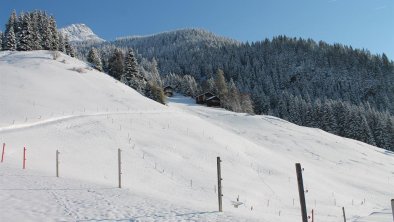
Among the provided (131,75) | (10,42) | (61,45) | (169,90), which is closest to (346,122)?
(169,90)

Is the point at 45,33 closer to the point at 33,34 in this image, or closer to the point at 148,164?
the point at 33,34

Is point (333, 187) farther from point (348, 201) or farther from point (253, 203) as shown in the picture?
point (253, 203)

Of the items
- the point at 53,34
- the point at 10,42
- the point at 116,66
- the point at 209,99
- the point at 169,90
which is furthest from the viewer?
the point at 169,90

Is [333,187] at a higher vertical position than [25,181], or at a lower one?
lower

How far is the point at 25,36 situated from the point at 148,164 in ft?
277

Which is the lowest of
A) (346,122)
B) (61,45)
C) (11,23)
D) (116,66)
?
(346,122)

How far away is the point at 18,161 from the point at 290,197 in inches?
808

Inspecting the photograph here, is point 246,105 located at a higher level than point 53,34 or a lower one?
lower

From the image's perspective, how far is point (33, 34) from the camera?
106 m

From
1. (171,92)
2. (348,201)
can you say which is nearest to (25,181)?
(348,201)

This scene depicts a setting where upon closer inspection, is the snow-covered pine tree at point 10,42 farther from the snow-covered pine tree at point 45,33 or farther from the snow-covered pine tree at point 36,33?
the snow-covered pine tree at point 45,33

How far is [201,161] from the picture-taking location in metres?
36.1

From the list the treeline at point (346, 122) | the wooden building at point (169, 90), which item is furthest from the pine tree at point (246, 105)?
the wooden building at point (169, 90)

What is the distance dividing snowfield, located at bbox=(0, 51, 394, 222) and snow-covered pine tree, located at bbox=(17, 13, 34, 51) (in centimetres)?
3490
